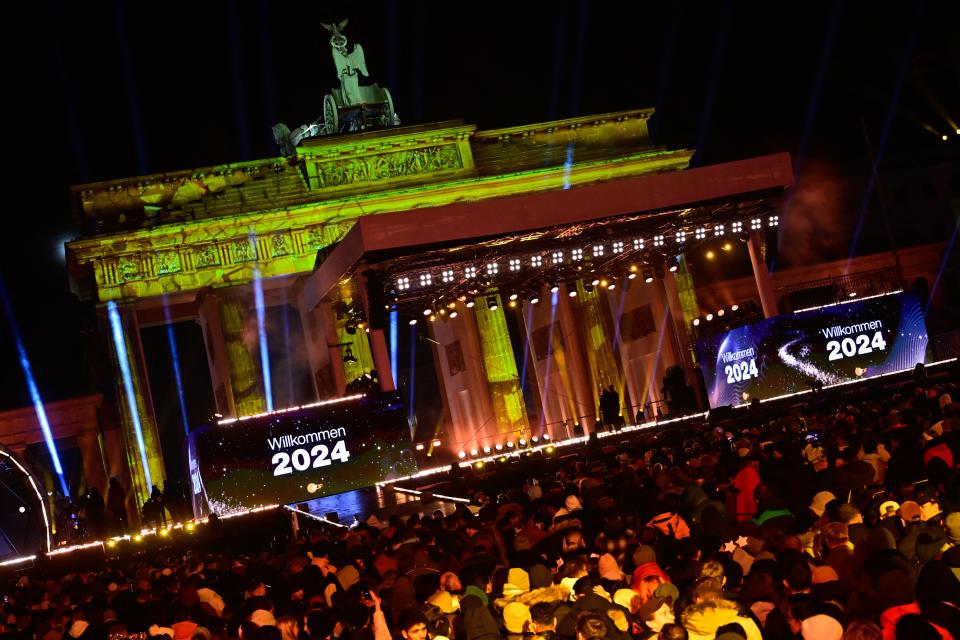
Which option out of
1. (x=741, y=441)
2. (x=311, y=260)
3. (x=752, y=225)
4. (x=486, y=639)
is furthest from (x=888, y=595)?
(x=311, y=260)

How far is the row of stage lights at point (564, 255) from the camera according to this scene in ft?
99.0

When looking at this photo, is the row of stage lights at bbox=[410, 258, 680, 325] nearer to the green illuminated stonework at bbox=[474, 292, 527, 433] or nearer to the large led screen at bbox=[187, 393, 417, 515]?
the large led screen at bbox=[187, 393, 417, 515]

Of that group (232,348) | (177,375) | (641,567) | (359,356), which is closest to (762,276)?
(359,356)

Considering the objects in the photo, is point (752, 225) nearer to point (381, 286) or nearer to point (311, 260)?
point (381, 286)

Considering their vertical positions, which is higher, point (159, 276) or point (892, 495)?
point (159, 276)

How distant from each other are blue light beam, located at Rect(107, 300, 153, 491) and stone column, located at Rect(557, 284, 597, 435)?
50.1ft

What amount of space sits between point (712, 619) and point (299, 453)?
19.9 m

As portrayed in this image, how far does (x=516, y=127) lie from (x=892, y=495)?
3638 cm

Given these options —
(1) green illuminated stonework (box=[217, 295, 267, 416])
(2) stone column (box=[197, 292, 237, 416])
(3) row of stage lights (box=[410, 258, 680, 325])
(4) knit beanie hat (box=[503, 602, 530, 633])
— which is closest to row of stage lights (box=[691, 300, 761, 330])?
(3) row of stage lights (box=[410, 258, 680, 325])

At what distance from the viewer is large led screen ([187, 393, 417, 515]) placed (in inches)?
1037

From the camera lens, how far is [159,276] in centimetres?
4269

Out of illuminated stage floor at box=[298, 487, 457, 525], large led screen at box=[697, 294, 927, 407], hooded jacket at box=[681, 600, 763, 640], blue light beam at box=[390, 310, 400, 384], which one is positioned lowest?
hooded jacket at box=[681, 600, 763, 640]

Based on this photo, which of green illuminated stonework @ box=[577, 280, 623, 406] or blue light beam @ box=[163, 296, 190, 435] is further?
blue light beam @ box=[163, 296, 190, 435]

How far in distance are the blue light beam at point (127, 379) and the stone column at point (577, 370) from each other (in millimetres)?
15262
